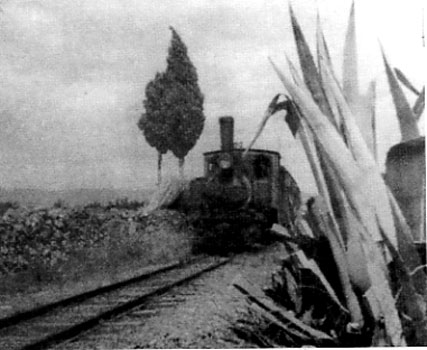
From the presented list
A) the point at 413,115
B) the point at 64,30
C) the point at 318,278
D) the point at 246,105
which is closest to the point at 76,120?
the point at 64,30

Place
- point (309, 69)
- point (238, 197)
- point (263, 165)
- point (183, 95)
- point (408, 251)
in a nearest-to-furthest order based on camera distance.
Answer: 1. point (408, 251)
2. point (309, 69)
3. point (183, 95)
4. point (263, 165)
5. point (238, 197)

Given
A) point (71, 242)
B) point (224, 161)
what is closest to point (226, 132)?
point (224, 161)

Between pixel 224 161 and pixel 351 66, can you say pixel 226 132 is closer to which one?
pixel 224 161

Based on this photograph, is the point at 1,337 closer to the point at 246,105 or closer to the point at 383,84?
the point at 246,105

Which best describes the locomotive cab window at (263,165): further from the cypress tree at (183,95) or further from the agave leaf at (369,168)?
the agave leaf at (369,168)

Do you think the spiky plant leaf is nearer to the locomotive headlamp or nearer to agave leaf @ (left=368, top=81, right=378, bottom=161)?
agave leaf @ (left=368, top=81, right=378, bottom=161)

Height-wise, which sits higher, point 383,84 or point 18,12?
point 18,12

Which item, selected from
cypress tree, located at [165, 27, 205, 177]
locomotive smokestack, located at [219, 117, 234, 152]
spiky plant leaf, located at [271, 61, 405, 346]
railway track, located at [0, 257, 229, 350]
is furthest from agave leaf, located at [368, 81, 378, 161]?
railway track, located at [0, 257, 229, 350]

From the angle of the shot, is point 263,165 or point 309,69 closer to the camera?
point 309,69
